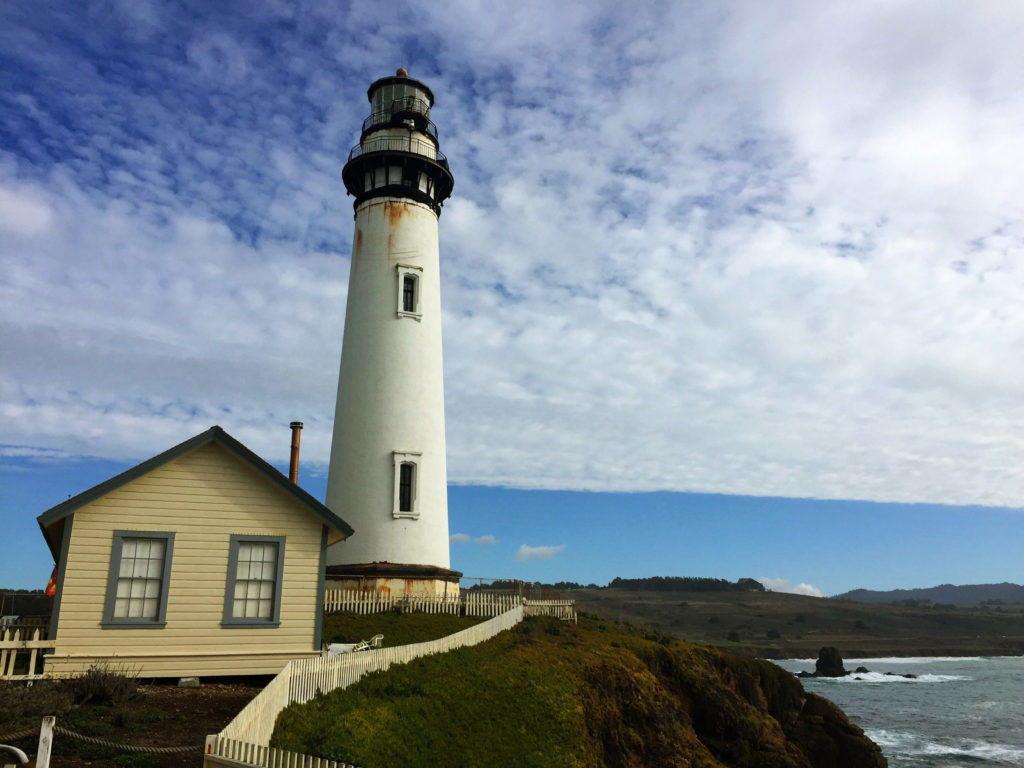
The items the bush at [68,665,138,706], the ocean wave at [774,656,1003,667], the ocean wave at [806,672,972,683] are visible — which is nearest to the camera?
the bush at [68,665,138,706]

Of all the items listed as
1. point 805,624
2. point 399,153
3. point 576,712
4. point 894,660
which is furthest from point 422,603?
point 805,624

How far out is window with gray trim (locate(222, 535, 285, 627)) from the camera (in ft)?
53.4

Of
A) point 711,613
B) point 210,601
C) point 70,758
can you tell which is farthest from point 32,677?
point 711,613

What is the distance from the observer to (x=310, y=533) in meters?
17.3

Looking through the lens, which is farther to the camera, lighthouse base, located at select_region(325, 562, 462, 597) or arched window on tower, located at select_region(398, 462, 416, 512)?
arched window on tower, located at select_region(398, 462, 416, 512)

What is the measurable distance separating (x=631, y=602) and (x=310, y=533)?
478 feet

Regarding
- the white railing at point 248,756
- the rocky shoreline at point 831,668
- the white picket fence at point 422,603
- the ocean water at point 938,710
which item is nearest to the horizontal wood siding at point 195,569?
the white railing at point 248,756

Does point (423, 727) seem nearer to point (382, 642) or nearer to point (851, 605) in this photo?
point (382, 642)

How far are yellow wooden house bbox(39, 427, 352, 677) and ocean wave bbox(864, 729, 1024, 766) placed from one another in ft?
121

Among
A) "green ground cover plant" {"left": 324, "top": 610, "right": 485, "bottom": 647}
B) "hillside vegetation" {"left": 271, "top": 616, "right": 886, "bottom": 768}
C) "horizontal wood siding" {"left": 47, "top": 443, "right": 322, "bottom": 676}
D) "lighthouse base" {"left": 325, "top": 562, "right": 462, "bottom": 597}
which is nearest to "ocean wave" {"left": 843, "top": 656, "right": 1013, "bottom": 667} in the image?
"hillside vegetation" {"left": 271, "top": 616, "right": 886, "bottom": 768}

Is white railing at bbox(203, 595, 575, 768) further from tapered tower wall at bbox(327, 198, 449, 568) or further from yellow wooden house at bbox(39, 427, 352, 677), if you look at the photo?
tapered tower wall at bbox(327, 198, 449, 568)

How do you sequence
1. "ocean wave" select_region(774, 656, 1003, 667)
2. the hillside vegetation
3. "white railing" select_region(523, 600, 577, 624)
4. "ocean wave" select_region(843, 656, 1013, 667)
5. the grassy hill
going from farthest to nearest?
the grassy hill < "ocean wave" select_region(843, 656, 1013, 667) < "ocean wave" select_region(774, 656, 1003, 667) < "white railing" select_region(523, 600, 577, 624) < the hillside vegetation

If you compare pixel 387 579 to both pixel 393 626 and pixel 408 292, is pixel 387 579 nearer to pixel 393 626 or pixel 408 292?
pixel 393 626

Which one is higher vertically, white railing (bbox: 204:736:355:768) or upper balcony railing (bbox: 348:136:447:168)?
upper balcony railing (bbox: 348:136:447:168)
